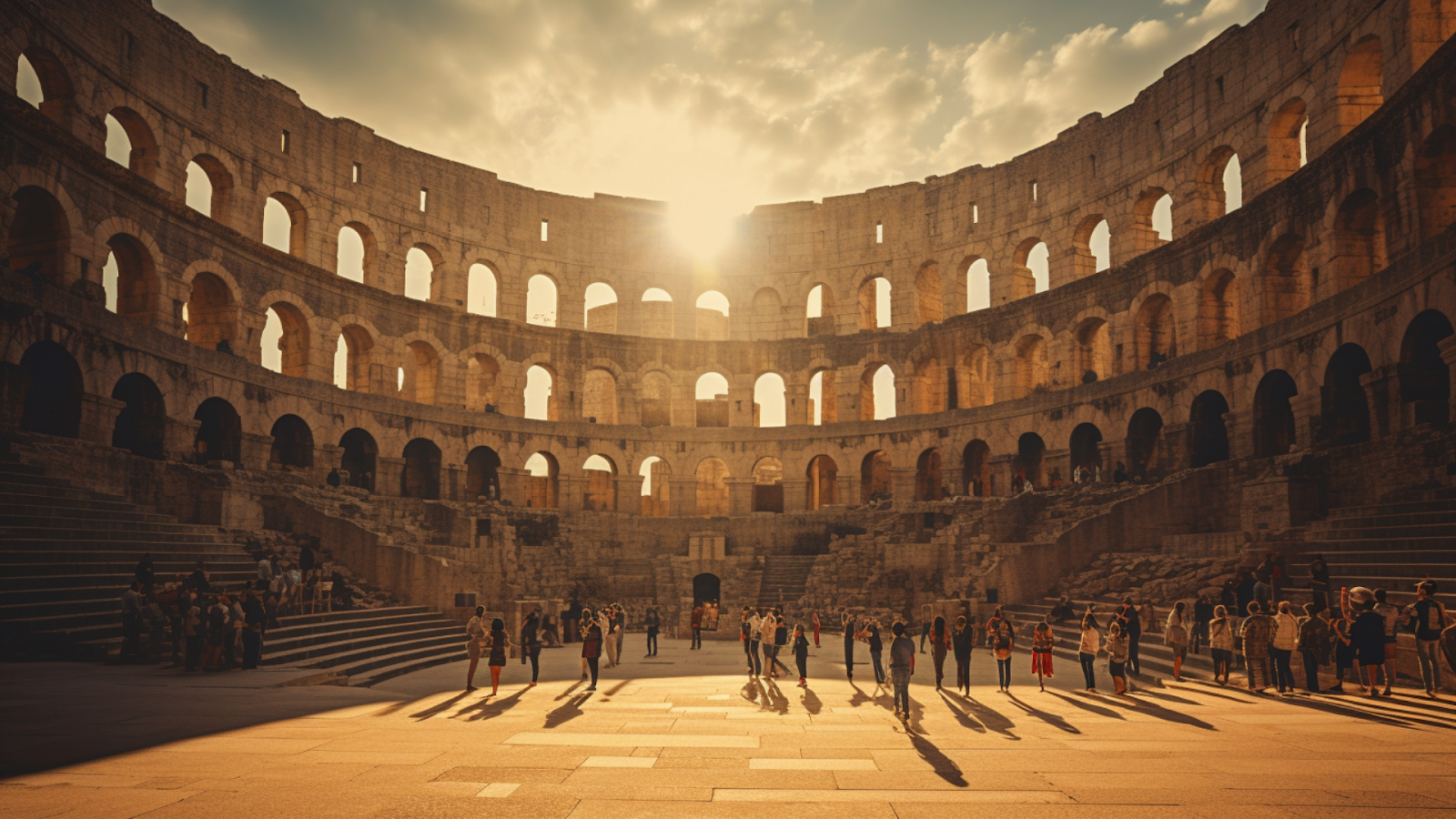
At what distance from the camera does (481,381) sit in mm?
Answer: 45562

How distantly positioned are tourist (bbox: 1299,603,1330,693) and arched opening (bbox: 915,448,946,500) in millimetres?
24762

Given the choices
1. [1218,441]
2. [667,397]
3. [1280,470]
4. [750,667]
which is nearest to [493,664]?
[750,667]

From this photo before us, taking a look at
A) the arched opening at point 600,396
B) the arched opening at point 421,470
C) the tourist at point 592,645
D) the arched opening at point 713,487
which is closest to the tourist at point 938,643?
the tourist at point 592,645

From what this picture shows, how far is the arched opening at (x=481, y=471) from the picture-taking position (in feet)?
134

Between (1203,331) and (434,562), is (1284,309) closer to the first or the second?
(1203,331)

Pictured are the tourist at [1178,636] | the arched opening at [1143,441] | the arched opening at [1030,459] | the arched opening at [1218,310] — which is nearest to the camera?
the tourist at [1178,636]

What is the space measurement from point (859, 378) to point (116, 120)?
30042mm

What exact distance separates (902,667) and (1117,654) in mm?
4532

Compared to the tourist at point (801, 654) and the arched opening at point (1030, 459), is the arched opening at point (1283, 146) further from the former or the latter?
the tourist at point (801, 654)

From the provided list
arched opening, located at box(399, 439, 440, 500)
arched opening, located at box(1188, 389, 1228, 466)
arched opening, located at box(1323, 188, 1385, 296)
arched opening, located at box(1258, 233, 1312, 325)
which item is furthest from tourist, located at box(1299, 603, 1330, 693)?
arched opening, located at box(399, 439, 440, 500)

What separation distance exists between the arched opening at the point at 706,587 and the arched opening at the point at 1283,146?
2331 cm

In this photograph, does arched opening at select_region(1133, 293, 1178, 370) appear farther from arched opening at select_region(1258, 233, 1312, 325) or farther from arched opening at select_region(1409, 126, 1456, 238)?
arched opening at select_region(1409, 126, 1456, 238)

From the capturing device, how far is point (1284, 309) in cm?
2912

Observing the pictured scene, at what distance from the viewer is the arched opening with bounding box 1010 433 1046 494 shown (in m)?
37.6
